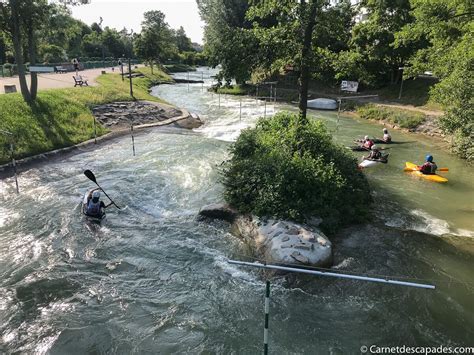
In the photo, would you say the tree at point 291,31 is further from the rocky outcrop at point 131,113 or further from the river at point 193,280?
the rocky outcrop at point 131,113

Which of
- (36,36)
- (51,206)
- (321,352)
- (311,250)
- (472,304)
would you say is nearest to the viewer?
(321,352)

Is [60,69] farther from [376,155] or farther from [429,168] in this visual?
[429,168]

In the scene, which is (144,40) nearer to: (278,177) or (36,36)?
(36,36)

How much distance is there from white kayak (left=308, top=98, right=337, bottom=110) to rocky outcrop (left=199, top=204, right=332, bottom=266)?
27.8 meters

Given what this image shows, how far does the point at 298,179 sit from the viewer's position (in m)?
11.0

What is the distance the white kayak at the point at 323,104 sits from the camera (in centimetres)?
3662

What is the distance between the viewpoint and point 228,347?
23.0 ft

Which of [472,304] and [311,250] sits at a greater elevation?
[311,250]

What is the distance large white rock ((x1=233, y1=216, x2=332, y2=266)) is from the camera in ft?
28.8

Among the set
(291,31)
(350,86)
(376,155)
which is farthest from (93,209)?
(350,86)

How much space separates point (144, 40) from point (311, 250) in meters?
50.1

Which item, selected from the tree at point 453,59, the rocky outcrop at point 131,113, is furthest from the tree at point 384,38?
the rocky outcrop at point 131,113

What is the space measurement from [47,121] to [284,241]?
16.4m

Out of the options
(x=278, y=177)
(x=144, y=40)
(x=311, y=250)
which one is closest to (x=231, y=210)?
(x=278, y=177)
